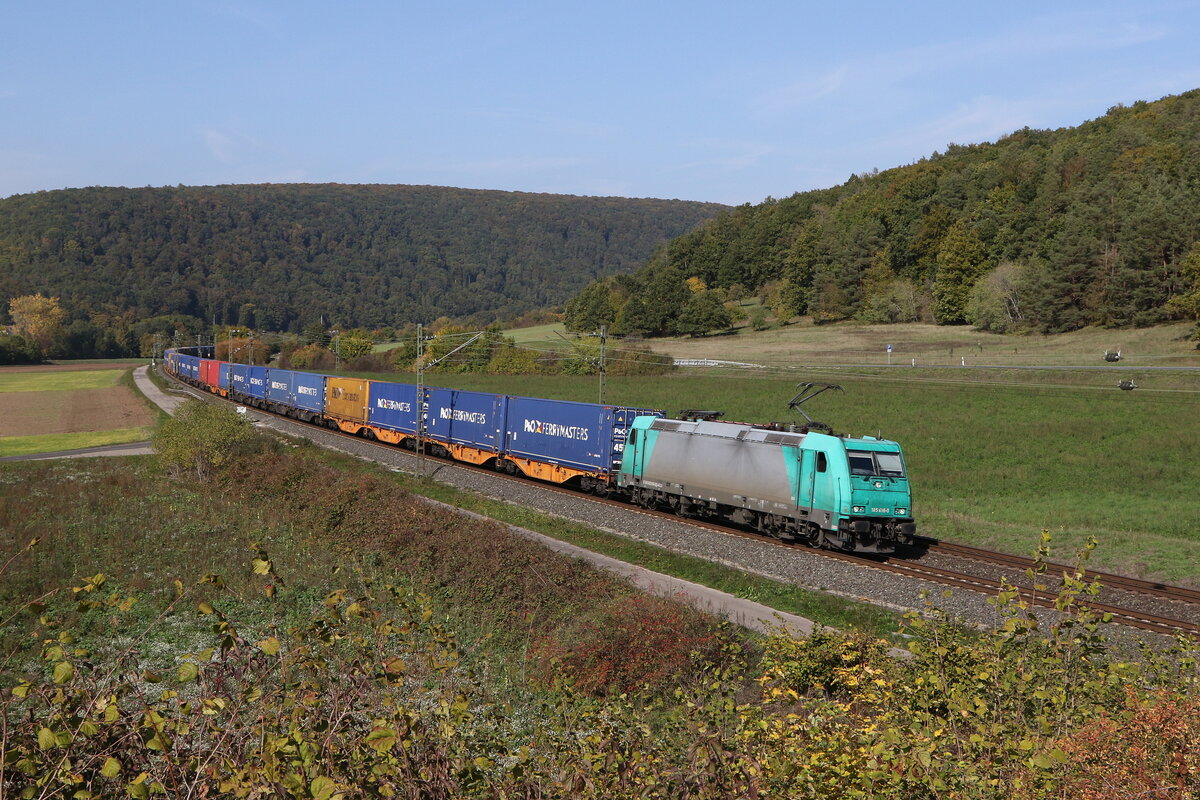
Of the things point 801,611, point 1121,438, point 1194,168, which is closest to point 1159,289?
point 1194,168

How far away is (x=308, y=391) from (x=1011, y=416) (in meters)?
44.4

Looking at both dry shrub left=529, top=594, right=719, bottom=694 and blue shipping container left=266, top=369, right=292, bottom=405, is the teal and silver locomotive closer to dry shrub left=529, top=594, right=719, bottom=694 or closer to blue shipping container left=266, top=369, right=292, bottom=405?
dry shrub left=529, top=594, right=719, bottom=694

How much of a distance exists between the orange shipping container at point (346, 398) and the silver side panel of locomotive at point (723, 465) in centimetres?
2544

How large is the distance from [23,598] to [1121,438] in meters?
45.4

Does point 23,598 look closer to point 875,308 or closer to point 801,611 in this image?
point 801,611

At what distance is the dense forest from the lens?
7431cm

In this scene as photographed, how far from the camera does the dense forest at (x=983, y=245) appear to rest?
74312 millimetres

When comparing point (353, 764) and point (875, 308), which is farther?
point (875, 308)

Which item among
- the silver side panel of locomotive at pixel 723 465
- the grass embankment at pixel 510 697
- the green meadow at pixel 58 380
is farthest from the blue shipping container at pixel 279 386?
the green meadow at pixel 58 380

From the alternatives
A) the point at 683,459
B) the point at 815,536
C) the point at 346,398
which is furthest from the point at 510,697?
the point at 346,398

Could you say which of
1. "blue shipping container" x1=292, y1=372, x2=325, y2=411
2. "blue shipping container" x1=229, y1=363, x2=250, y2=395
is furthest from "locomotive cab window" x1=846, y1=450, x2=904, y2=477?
"blue shipping container" x1=229, y1=363, x2=250, y2=395

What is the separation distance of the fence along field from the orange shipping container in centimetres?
1095

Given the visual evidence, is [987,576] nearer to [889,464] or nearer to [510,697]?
[889,464]

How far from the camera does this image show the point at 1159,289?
7200 centimetres
